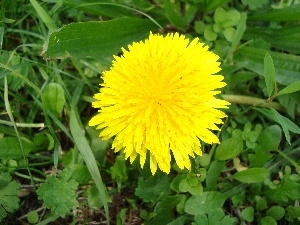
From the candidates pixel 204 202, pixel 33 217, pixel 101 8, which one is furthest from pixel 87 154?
pixel 101 8

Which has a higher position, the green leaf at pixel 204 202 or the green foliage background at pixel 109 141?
the green foliage background at pixel 109 141

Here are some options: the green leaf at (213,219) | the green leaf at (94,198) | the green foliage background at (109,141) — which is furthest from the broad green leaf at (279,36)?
the green leaf at (94,198)

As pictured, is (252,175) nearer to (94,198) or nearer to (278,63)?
(278,63)

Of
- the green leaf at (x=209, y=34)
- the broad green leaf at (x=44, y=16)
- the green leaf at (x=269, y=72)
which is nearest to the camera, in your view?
the green leaf at (x=269, y=72)

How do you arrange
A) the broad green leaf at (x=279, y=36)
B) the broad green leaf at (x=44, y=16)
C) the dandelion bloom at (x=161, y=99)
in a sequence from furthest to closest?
the broad green leaf at (x=279, y=36) < the broad green leaf at (x=44, y=16) < the dandelion bloom at (x=161, y=99)

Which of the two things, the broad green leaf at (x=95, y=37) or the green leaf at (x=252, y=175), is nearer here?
the broad green leaf at (x=95, y=37)

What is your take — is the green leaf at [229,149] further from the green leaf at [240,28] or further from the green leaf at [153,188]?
the green leaf at [240,28]

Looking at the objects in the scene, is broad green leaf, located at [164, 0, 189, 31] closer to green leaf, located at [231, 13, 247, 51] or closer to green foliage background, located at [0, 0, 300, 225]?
green foliage background, located at [0, 0, 300, 225]
